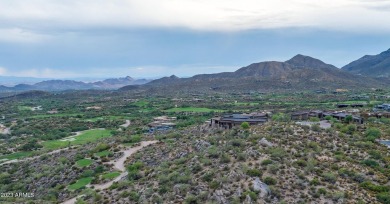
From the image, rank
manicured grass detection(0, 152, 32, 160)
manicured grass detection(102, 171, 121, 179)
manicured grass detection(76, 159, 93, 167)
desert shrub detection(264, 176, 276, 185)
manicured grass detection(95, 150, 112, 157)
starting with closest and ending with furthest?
1. desert shrub detection(264, 176, 276, 185)
2. manicured grass detection(102, 171, 121, 179)
3. manicured grass detection(76, 159, 93, 167)
4. manicured grass detection(95, 150, 112, 157)
5. manicured grass detection(0, 152, 32, 160)

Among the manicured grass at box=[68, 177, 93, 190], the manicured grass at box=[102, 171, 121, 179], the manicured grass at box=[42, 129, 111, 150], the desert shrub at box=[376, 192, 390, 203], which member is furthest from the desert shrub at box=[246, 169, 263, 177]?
the manicured grass at box=[42, 129, 111, 150]

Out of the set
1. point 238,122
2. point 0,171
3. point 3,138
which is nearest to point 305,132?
point 238,122

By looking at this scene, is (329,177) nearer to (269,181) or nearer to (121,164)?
(269,181)

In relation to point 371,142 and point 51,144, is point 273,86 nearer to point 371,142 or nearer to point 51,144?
point 51,144

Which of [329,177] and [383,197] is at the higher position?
[329,177]

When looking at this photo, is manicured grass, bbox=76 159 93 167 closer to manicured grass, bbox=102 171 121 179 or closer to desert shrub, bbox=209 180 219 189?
manicured grass, bbox=102 171 121 179

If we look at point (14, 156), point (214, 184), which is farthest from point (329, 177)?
point (14, 156)

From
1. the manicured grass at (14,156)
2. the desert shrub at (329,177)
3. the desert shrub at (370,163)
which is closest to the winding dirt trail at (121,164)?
the manicured grass at (14,156)

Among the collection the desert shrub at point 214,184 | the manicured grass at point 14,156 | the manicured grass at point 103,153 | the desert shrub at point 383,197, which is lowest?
the manicured grass at point 14,156

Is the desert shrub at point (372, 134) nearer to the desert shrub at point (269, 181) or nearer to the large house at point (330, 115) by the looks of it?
the large house at point (330, 115)
